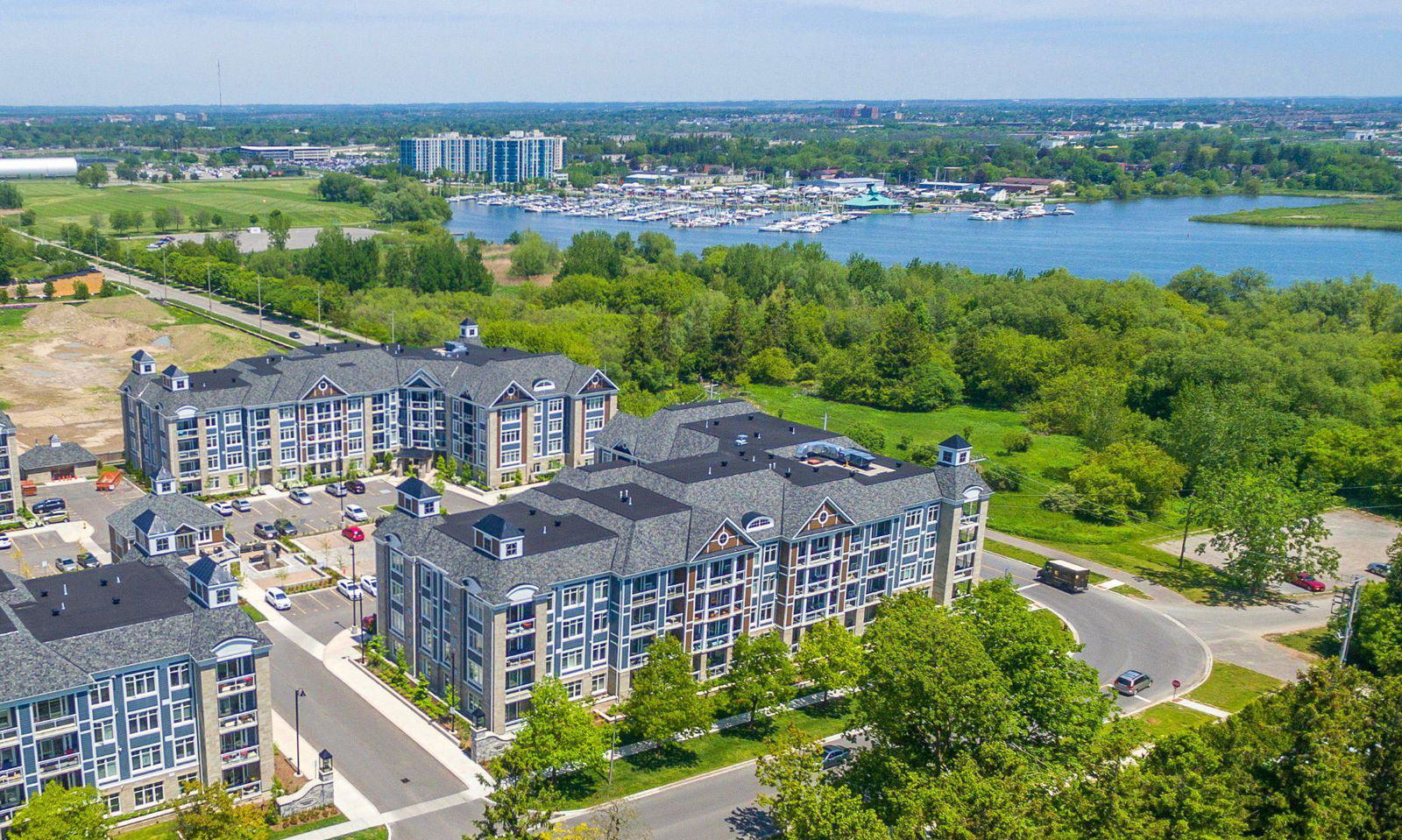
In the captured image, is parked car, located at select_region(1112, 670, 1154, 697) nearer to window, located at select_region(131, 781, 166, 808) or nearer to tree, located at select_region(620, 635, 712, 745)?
tree, located at select_region(620, 635, 712, 745)

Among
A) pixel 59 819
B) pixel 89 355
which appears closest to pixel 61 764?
pixel 59 819

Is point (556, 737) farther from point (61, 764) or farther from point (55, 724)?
point (55, 724)

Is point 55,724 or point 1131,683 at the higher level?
point 55,724

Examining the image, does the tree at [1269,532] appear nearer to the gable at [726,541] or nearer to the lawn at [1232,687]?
the lawn at [1232,687]

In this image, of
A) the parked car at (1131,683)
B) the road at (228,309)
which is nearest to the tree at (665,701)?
the parked car at (1131,683)

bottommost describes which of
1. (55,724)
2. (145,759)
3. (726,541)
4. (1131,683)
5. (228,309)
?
(1131,683)

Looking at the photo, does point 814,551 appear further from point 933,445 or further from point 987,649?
point 933,445
